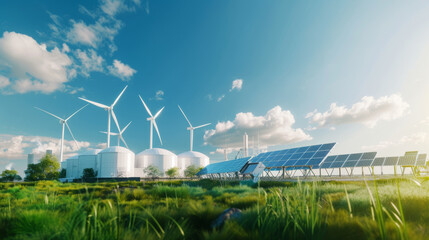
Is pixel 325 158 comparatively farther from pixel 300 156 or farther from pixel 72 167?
pixel 72 167

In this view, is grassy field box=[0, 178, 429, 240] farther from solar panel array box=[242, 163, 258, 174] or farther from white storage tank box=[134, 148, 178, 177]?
white storage tank box=[134, 148, 178, 177]

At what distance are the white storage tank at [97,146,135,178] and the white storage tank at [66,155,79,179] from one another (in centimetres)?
1680

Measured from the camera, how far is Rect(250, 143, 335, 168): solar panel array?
2644 cm

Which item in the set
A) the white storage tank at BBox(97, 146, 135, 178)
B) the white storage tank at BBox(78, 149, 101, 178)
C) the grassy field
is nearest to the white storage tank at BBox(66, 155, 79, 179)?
the white storage tank at BBox(78, 149, 101, 178)

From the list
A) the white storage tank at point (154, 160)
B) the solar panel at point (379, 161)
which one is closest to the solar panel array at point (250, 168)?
the solar panel at point (379, 161)

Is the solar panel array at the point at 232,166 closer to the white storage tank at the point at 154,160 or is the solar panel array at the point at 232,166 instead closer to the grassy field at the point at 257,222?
the grassy field at the point at 257,222

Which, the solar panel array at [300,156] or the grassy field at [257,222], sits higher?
the solar panel array at [300,156]

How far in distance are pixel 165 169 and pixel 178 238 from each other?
309 feet

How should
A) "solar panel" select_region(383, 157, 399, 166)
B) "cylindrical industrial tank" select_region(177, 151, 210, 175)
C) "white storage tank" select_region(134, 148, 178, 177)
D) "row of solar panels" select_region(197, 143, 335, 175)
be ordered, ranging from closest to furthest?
"row of solar panels" select_region(197, 143, 335, 175), "solar panel" select_region(383, 157, 399, 166), "white storage tank" select_region(134, 148, 178, 177), "cylindrical industrial tank" select_region(177, 151, 210, 175)

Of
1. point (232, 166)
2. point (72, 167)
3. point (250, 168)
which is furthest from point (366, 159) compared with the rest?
point (72, 167)

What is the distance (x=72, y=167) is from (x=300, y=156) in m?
98.0

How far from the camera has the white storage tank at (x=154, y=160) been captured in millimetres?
96000

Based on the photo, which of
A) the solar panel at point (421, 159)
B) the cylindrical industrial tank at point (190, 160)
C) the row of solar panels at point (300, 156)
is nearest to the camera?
the row of solar panels at point (300, 156)

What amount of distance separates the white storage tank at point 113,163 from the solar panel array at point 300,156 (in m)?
65.0
